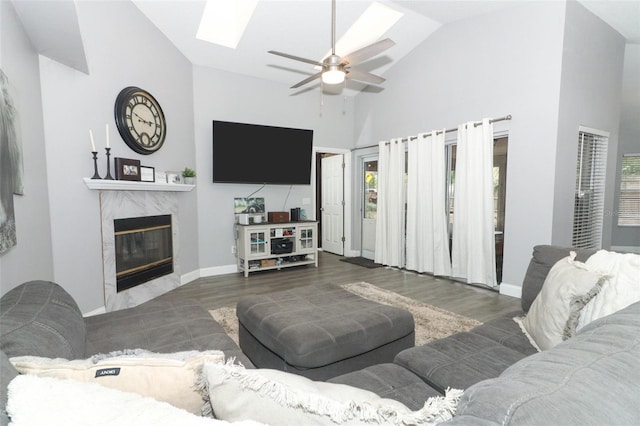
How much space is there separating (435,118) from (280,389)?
4850mm

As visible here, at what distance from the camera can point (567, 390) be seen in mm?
507

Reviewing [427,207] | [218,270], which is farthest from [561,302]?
[218,270]

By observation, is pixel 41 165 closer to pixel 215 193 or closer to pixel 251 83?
pixel 215 193

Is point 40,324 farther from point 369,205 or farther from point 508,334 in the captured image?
point 369,205

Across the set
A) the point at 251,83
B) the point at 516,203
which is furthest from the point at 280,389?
the point at 251,83

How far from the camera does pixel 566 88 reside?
3.60 metres

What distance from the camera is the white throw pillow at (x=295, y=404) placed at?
0.59 meters

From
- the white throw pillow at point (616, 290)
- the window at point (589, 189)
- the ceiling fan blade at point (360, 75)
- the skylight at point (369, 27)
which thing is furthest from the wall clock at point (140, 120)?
the window at point (589, 189)

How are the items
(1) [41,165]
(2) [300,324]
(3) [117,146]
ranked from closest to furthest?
(2) [300,324], (1) [41,165], (3) [117,146]

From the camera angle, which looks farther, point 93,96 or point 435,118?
point 435,118

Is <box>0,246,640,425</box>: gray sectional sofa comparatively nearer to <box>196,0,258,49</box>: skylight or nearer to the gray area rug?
the gray area rug

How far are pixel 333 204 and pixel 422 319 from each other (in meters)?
3.98

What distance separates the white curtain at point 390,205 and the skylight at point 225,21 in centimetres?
279

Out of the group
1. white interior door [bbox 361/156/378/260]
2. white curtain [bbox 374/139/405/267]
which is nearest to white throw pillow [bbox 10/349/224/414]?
white curtain [bbox 374/139/405/267]
